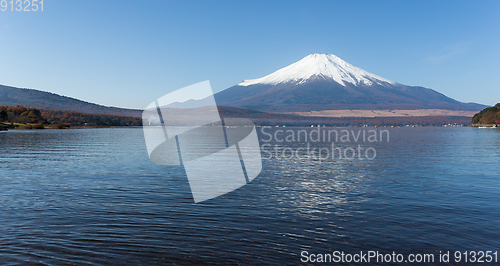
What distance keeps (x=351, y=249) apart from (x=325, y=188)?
12.9m

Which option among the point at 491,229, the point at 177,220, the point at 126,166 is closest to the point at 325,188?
the point at 491,229

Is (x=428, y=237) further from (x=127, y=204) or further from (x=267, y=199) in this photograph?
(x=127, y=204)

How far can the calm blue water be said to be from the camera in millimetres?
13344

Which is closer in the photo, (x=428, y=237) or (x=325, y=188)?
(x=428, y=237)

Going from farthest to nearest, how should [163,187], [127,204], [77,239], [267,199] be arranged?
[163,187]
[267,199]
[127,204]
[77,239]

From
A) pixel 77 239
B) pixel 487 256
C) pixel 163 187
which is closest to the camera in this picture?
pixel 487 256

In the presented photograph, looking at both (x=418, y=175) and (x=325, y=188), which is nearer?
(x=325, y=188)

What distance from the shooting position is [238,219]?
17.6m

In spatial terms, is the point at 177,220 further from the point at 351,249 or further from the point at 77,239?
the point at 351,249

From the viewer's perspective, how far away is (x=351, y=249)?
1369 cm

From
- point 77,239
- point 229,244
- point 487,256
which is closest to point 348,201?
point 487,256

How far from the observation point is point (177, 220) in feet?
56.9

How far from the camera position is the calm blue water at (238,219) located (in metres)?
13.3

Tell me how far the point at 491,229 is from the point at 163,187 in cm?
2145
